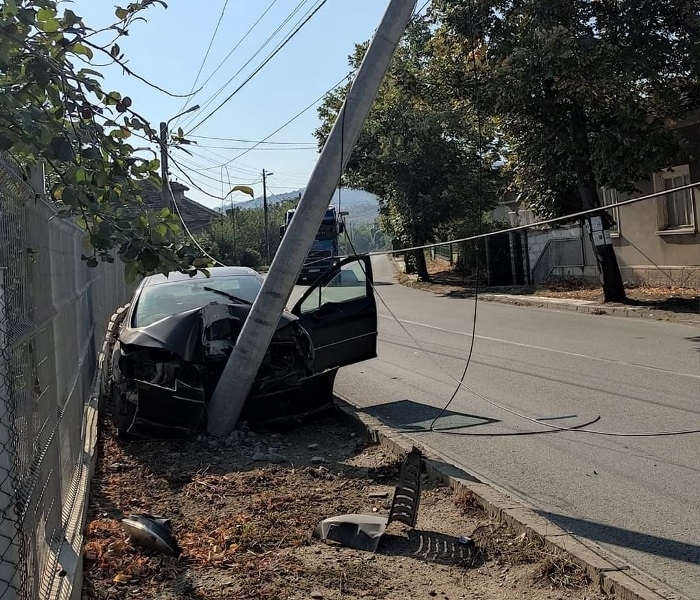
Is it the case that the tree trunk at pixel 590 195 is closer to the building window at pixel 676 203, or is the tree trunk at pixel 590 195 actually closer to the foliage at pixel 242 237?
the building window at pixel 676 203

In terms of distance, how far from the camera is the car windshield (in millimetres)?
8229

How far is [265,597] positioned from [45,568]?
1.10 m

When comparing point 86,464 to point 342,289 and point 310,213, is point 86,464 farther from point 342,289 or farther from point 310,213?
point 342,289

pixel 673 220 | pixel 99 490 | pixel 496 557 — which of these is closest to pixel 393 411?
pixel 99 490

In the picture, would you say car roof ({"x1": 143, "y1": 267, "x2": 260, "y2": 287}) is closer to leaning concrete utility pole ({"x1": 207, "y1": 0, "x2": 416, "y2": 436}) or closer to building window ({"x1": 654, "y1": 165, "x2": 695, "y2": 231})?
leaning concrete utility pole ({"x1": 207, "y1": 0, "x2": 416, "y2": 436})

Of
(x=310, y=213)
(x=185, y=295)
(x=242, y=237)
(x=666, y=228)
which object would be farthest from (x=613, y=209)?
(x=242, y=237)

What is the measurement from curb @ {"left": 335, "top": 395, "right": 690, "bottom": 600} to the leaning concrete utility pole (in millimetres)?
1479

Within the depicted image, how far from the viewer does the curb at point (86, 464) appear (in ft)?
12.3

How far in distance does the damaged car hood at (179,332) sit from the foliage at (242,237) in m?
40.5

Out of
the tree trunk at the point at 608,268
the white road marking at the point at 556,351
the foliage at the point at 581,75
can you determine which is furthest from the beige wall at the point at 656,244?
the white road marking at the point at 556,351

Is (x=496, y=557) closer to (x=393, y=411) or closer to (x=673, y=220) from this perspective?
(x=393, y=411)

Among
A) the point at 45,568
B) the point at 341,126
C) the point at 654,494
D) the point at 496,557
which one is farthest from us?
the point at 341,126

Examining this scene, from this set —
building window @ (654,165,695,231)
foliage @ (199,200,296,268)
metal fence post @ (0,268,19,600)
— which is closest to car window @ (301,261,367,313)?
metal fence post @ (0,268,19,600)

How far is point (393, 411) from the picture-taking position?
27.7 feet
